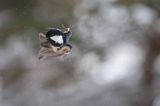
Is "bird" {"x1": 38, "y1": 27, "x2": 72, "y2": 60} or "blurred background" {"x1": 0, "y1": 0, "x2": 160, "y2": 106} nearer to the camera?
"bird" {"x1": 38, "y1": 27, "x2": 72, "y2": 60}

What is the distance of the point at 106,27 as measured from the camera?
0.69 meters

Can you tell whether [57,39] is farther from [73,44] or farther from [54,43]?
[73,44]

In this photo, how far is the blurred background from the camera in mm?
576

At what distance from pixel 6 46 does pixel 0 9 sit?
60mm

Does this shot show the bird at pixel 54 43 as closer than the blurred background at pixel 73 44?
Yes

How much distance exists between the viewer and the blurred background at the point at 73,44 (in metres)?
0.58

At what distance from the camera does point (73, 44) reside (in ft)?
1.99

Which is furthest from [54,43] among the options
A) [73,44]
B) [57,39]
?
[73,44]

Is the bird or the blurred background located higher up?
the blurred background

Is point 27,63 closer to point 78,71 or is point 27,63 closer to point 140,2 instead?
point 78,71

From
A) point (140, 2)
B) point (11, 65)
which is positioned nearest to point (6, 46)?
point (11, 65)

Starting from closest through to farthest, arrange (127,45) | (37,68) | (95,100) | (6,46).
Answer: (37,68) → (6,46) → (127,45) → (95,100)

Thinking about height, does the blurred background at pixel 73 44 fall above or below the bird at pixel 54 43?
above

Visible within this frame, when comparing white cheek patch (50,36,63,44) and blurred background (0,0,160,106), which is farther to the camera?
blurred background (0,0,160,106)
